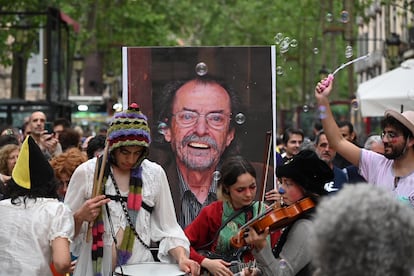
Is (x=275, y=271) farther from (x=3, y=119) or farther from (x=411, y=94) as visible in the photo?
(x=3, y=119)

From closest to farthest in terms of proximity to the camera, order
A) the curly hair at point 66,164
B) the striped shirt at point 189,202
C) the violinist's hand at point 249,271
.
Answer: the violinist's hand at point 249,271, the striped shirt at point 189,202, the curly hair at point 66,164

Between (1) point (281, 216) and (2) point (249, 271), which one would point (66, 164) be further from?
(1) point (281, 216)

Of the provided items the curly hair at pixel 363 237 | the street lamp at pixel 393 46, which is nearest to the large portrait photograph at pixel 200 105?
the curly hair at pixel 363 237

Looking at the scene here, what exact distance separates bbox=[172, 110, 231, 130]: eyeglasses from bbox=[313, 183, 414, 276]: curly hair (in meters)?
4.85

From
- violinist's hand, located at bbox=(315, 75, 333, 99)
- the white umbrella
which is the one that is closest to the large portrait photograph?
violinist's hand, located at bbox=(315, 75, 333, 99)

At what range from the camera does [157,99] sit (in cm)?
798

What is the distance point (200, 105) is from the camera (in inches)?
313

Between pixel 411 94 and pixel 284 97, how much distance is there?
6132 cm

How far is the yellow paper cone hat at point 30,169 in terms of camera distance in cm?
556

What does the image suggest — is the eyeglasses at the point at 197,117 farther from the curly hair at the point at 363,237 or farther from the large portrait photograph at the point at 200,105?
the curly hair at the point at 363,237

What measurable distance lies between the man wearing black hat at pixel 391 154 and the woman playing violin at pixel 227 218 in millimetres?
598

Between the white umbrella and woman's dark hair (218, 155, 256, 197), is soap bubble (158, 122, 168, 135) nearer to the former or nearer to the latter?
woman's dark hair (218, 155, 256, 197)

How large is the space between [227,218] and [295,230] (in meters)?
0.80

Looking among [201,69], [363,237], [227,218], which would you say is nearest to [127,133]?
[227,218]
